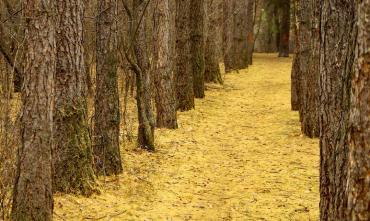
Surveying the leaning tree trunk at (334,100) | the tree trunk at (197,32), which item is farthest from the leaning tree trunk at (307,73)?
the leaning tree trunk at (334,100)

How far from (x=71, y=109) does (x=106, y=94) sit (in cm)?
118

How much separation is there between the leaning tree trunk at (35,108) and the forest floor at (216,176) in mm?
943

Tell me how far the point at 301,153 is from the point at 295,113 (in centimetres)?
430

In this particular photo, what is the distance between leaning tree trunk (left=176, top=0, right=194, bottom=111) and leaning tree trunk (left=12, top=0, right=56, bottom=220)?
826 centimetres

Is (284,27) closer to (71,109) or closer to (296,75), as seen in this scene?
(296,75)

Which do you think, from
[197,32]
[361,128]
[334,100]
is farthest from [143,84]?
[361,128]

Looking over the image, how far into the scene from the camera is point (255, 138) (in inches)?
471

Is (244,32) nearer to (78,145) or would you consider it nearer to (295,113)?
(295,113)

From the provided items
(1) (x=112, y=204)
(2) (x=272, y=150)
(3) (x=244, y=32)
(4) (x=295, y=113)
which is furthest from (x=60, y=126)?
(3) (x=244, y=32)

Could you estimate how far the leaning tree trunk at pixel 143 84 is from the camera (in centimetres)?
956

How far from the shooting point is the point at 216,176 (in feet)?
29.9

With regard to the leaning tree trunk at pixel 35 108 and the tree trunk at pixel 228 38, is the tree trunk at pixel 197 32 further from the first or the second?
the leaning tree trunk at pixel 35 108

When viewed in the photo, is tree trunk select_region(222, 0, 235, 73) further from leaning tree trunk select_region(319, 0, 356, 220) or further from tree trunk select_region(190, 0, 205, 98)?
leaning tree trunk select_region(319, 0, 356, 220)

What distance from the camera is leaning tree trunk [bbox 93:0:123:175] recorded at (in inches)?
321
